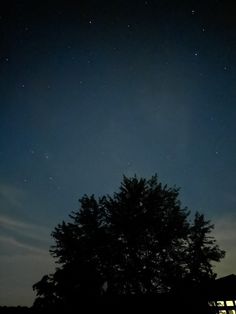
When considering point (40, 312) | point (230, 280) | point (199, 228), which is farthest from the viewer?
point (199, 228)

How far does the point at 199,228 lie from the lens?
27.5 meters

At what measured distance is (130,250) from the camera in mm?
26000

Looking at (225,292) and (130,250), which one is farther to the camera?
(130,250)

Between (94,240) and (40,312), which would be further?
(94,240)

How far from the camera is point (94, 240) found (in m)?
27.0

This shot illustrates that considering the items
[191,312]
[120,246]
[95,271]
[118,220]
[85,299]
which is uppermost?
[118,220]

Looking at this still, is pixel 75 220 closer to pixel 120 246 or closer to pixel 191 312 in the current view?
pixel 120 246

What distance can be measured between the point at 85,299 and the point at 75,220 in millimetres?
7962

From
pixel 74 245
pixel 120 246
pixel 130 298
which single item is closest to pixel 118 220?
pixel 120 246

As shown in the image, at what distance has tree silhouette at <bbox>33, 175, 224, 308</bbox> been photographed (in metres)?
24.5

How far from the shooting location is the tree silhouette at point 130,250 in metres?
24.5

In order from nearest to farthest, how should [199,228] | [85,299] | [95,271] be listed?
[85,299] → [95,271] → [199,228]

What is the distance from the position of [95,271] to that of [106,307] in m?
6.77

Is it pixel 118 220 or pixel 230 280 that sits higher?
pixel 118 220
